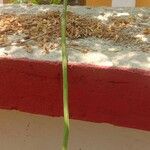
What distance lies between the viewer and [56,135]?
2283 millimetres

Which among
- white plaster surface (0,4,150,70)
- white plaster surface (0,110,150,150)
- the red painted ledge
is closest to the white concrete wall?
white plaster surface (0,4,150,70)

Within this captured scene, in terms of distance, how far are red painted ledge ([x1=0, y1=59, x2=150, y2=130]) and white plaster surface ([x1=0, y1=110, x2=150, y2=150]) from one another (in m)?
0.13

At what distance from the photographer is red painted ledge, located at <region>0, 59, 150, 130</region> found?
1.98 meters

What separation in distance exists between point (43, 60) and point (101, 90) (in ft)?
0.90

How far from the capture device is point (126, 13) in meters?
2.78

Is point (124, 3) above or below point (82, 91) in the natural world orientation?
below

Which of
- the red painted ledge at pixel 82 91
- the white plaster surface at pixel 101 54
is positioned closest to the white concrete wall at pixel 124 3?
Answer: the white plaster surface at pixel 101 54

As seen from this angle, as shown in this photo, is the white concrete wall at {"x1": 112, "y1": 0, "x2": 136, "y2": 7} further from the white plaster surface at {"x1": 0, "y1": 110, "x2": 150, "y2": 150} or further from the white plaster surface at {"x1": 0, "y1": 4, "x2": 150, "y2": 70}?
the white plaster surface at {"x1": 0, "y1": 110, "x2": 150, "y2": 150}

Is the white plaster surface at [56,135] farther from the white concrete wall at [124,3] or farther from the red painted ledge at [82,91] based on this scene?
the white concrete wall at [124,3]

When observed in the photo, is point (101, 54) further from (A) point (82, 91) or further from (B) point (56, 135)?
(B) point (56, 135)

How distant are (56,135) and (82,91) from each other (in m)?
0.33

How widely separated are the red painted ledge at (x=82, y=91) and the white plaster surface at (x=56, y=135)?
5.3 inches

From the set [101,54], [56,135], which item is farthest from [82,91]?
[56,135]

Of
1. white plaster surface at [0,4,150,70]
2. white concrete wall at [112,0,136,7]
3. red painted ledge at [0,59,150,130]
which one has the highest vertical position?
white plaster surface at [0,4,150,70]
